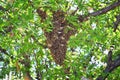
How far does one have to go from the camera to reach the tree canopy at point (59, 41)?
29.3 feet

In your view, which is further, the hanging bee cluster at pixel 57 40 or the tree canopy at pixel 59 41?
the hanging bee cluster at pixel 57 40

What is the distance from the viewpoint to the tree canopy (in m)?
8.93

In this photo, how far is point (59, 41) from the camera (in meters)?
13.0

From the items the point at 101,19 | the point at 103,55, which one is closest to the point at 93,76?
the point at 103,55

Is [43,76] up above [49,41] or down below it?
below

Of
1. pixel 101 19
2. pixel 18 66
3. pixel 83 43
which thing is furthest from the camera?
pixel 18 66

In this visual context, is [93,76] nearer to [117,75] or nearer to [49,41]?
[117,75]

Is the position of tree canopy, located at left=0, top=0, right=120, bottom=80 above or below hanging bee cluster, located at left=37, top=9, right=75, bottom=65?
below

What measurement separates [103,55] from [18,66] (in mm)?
3655

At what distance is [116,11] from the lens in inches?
502

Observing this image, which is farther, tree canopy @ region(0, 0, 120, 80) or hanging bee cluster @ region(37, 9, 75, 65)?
hanging bee cluster @ region(37, 9, 75, 65)

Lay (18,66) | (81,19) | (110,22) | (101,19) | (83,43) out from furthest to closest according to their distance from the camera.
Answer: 1. (110,22)
2. (18,66)
3. (81,19)
4. (101,19)
5. (83,43)

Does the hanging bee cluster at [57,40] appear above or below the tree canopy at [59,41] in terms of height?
above

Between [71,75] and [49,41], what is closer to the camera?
[71,75]
